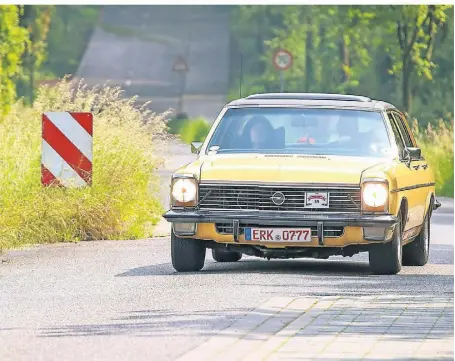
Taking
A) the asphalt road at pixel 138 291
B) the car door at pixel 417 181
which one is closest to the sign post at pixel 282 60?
the asphalt road at pixel 138 291

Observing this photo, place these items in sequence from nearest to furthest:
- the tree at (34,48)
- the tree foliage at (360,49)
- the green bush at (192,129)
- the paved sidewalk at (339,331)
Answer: the paved sidewalk at (339,331) < the tree foliage at (360,49) < the green bush at (192,129) < the tree at (34,48)

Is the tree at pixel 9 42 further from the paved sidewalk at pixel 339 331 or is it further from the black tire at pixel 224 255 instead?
the paved sidewalk at pixel 339 331

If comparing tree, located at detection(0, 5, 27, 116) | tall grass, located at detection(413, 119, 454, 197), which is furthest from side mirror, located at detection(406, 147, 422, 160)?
tall grass, located at detection(413, 119, 454, 197)

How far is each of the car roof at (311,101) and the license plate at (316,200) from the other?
1806mm

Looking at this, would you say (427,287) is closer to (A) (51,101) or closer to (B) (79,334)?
(B) (79,334)

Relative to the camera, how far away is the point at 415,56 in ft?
153

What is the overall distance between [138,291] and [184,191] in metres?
1.84

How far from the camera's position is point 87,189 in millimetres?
21328

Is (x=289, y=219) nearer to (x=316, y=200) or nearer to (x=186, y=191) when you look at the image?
(x=316, y=200)

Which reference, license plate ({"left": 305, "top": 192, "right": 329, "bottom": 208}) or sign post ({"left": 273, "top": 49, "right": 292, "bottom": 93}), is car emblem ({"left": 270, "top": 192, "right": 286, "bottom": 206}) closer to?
license plate ({"left": 305, "top": 192, "right": 329, "bottom": 208})

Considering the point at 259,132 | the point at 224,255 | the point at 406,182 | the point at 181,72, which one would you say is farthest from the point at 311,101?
the point at 181,72

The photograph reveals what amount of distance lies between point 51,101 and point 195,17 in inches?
3653

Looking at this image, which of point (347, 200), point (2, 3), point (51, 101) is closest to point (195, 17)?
point (2, 3)

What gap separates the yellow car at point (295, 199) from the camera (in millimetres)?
16328
